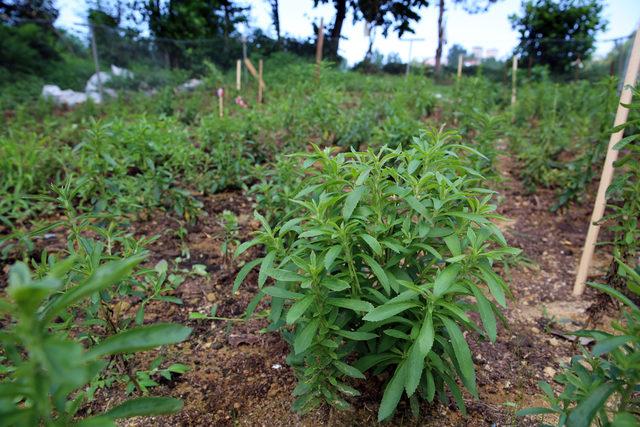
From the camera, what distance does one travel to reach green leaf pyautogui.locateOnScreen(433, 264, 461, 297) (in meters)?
1.41

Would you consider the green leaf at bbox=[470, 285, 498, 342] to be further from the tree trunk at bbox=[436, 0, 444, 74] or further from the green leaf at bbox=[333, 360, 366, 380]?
the tree trunk at bbox=[436, 0, 444, 74]

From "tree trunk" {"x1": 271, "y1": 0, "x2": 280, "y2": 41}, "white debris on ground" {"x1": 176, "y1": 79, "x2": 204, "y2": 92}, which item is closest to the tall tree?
"tree trunk" {"x1": 271, "y1": 0, "x2": 280, "y2": 41}

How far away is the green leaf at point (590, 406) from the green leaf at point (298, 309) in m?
0.85

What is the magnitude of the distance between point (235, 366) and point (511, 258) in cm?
225

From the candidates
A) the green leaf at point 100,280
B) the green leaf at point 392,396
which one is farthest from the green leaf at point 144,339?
the green leaf at point 392,396

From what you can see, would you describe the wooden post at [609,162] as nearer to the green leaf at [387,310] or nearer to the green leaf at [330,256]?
the green leaf at [387,310]

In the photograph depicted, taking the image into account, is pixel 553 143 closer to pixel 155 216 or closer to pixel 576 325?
pixel 576 325

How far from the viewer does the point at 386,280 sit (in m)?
1.58

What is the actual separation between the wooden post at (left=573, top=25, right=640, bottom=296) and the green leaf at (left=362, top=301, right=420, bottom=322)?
1.59m

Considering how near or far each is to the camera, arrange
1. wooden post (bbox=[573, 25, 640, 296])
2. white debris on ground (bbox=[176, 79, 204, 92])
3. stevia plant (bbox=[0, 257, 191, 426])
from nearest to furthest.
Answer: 1. stevia plant (bbox=[0, 257, 191, 426])
2. wooden post (bbox=[573, 25, 640, 296])
3. white debris on ground (bbox=[176, 79, 204, 92])

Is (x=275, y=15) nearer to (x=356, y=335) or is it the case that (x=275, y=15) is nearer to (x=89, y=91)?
(x=89, y=91)

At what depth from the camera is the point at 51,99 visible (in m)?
9.72

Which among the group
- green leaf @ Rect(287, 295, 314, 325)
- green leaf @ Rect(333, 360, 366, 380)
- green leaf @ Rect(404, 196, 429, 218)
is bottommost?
green leaf @ Rect(333, 360, 366, 380)

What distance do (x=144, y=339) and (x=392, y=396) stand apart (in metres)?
0.97
